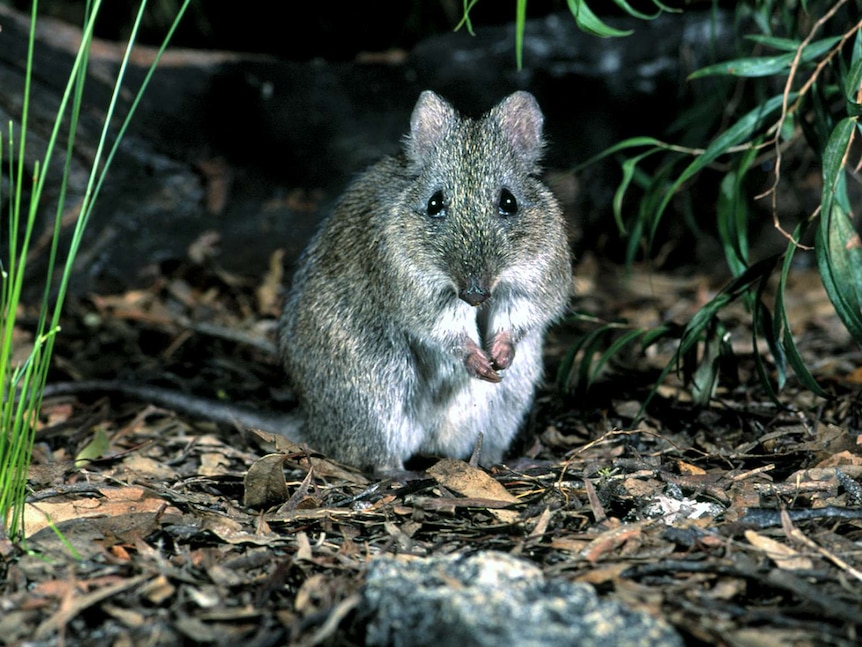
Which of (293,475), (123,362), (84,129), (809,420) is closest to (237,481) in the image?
(293,475)

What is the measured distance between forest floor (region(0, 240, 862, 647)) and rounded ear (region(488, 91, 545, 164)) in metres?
1.56

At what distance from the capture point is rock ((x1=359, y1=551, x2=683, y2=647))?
2.94m

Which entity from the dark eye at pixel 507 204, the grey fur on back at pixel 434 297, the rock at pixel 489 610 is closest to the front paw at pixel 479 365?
the grey fur on back at pixel 434 297

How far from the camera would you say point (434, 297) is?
5.04 m

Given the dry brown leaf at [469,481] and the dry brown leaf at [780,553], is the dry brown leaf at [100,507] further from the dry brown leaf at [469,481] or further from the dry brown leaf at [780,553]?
the dry brown leaf at [780,553]

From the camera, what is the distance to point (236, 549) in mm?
4027

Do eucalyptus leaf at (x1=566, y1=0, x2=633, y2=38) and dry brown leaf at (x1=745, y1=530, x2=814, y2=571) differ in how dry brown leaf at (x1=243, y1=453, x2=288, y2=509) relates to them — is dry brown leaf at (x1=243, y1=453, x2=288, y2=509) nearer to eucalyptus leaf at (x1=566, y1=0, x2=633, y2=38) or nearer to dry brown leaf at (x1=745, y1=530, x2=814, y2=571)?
dry brown leaf at (x1=745, y1=530, x2=814, y2=571)

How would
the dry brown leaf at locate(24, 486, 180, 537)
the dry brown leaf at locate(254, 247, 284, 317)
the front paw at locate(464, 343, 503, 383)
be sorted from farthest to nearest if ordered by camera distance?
1. the dry brown leaf at locate(254, 247, 284, 317)
2. the front paw at locate(464, 343, 503, 383)
3. the dry brown leaf at locate(24, 486, 180, 537)

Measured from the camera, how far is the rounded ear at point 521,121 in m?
5.12

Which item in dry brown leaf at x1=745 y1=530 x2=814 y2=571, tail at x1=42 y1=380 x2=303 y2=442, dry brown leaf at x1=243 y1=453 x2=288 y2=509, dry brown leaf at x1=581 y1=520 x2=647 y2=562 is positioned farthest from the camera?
tail at x1=42 y1=380 x2=303 y2=442

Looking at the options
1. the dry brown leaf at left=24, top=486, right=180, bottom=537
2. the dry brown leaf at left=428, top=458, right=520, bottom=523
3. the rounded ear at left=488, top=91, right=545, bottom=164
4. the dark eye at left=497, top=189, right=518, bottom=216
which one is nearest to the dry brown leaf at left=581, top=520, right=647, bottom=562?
the dry brown leaf at left=428, top=458, right=520, bottom=523

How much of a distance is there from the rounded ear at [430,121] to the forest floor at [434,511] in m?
1.65

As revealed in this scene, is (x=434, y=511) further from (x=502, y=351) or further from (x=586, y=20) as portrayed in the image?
(x=586, y=20)

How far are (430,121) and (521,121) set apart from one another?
1.56 ft
